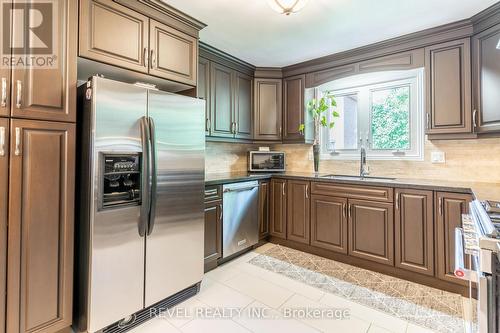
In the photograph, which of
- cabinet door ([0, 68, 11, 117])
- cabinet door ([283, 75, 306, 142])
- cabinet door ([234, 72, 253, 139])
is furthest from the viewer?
cabinet door ([283, 75, 306, 142])

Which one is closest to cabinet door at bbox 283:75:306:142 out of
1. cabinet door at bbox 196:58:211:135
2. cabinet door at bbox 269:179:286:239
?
cabinet door at bbox 269:179:286:239

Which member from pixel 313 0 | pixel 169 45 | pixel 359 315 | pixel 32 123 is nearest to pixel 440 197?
pixel 359 315

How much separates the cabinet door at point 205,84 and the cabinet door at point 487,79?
8.82 ft

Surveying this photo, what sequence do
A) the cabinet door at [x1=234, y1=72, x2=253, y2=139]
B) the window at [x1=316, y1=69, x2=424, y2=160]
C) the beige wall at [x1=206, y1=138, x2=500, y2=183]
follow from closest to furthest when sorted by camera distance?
1. the beige wall at [x1=206, y1=138, x2=500, y2=183]
2. the window at [x1=316, y1=69, x2=424, y2=160]
3. the cabinet door at [x1=234, y1=72, x2=253, y2=139]

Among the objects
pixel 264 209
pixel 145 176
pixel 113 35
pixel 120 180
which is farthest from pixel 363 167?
pixel 113 35

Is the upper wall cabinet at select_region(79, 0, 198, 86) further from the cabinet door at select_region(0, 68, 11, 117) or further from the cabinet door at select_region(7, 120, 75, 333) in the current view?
the cabinet door at select_region(7, 120, 75, 333)

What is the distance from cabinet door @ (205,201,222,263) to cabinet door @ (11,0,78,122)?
4.74 feet

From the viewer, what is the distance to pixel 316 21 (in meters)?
2.40

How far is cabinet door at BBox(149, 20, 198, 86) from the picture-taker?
206cm

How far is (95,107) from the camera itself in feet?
5.10

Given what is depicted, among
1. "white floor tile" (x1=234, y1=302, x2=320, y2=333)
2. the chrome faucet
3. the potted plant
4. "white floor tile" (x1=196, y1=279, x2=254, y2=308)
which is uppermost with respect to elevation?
the potted plant

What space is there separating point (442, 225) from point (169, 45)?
9.49 ft

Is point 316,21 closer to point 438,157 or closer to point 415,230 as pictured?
point 438,157

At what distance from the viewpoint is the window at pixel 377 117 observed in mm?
2871
